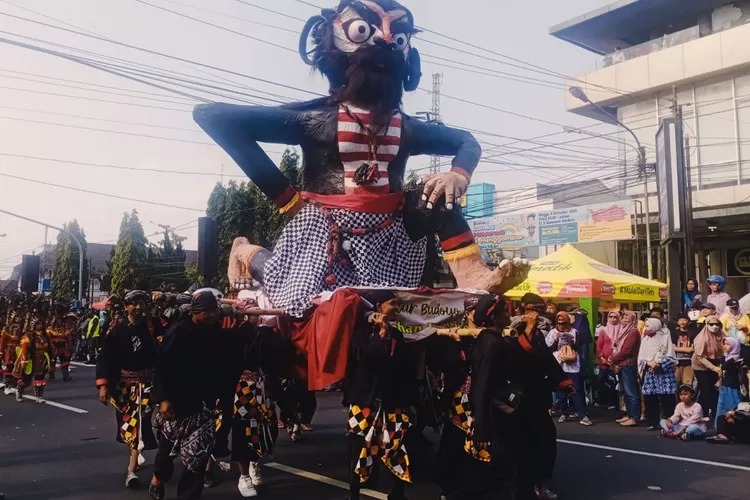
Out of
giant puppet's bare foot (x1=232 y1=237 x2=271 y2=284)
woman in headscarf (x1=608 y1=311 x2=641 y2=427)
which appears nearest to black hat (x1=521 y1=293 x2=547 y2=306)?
giant puppet's bare foot (x1=232 y1=237 x2=271 y2=284)

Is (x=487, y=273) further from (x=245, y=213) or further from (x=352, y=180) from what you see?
(x=245, y=213)

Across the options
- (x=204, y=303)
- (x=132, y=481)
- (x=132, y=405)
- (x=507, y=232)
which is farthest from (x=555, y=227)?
(x=204, y=303)

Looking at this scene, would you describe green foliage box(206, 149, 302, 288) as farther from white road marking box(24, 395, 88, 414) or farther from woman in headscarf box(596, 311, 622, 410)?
woman in headscarf box(596, 311, 622, 410)

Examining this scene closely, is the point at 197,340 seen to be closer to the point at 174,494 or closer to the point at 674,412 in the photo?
the point at 174,494

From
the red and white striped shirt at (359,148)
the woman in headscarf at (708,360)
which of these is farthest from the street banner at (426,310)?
the woman in headscarf at (708,360)

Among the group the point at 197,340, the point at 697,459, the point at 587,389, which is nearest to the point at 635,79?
the point at 587,389

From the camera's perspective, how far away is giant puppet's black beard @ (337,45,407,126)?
513cm

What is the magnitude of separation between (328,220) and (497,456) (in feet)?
6.79

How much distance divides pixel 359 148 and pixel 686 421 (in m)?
5.77

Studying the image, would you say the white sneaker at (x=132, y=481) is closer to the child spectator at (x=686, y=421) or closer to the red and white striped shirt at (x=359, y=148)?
the red and white striped shirt at (x=359, y=148)

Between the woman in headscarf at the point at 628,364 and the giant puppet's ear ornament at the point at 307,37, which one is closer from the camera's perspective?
the giant puppet's ear ornament at the point at 307,37

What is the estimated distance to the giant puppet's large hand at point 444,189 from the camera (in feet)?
16.4

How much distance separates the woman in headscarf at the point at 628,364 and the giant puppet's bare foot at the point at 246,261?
6.23 meters

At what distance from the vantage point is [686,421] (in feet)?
27.6
